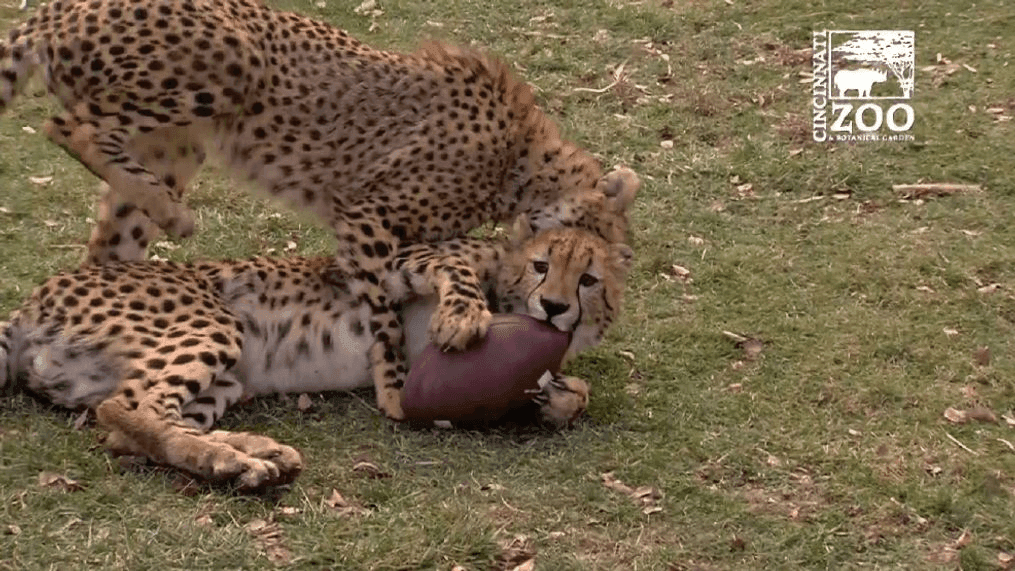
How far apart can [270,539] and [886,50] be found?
16.8 feet

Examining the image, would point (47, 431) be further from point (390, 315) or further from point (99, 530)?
point (390, 315)

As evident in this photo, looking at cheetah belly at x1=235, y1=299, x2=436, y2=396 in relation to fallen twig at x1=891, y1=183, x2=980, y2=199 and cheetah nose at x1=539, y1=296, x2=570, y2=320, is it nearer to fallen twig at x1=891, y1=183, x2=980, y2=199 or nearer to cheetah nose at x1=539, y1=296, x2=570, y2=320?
cheetah nose at x1=539, y1=296, x2=570, y2=320

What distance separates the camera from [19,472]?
3385 mm

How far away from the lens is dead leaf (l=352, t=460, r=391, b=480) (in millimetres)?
3607

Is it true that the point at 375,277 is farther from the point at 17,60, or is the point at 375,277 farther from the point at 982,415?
Answer: the point at 982,415

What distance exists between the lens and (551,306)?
4000 mm

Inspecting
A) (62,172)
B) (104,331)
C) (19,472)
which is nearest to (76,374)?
(104,331)

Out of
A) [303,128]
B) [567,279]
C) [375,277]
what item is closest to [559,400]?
[567,279]

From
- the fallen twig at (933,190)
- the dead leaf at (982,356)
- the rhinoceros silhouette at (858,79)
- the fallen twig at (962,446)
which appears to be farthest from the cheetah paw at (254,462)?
the rhinoceros silhouette at (858,79)

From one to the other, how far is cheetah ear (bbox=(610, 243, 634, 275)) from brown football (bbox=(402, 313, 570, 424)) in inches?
19.8

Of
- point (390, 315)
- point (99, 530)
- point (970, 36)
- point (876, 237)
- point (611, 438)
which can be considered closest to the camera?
point (99, 530)

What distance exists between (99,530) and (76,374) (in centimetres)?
76

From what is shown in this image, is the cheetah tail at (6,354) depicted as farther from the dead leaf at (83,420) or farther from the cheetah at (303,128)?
the cheetah at (303,128)

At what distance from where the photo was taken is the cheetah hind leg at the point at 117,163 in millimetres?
4121
